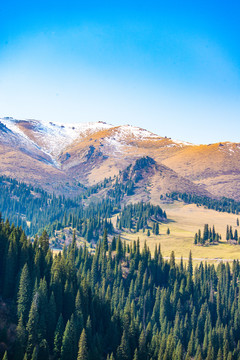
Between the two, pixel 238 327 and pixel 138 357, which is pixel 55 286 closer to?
pixel 138 357

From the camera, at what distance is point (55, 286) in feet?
398

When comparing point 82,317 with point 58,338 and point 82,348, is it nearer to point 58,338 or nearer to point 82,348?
point 58,338

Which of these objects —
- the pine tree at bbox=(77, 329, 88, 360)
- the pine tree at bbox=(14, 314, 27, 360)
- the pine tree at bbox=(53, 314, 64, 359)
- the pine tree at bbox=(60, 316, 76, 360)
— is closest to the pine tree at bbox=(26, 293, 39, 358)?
the pine tree at bbox=(14, 314, 27, 360)

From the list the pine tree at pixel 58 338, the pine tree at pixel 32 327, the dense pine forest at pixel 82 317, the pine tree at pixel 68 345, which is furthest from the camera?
the pine tree at pixel 58 338

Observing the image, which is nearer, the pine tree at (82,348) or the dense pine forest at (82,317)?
the pine tree at (82,348)

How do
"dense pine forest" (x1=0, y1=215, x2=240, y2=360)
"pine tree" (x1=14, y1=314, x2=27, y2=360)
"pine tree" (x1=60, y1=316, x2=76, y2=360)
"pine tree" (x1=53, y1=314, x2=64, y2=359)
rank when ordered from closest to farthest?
"pine tree" (x1=14, y1=314, x2=27, y2=360) < "pine tree" (x1=60, y1=316, x2=76, y2=360) < "dense pine forest" (x1=0, y1=215, x2=240, y2=360) < "pine tree" (x1=53, y1=314, x2=64, y2=359)

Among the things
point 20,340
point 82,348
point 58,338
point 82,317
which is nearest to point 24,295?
point 58,338

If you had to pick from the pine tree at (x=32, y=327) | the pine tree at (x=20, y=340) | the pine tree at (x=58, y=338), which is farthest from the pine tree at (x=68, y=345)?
the pine tree at (x=20, y=340)

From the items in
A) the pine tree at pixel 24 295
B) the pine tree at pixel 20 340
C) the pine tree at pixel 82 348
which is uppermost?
the pine tree at pixel 24 295

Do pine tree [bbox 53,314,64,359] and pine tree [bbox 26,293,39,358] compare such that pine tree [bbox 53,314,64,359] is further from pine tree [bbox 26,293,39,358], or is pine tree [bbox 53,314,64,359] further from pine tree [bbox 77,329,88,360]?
pine tree [bbox 26,293,39,358]

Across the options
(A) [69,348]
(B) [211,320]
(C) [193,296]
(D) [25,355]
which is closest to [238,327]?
(B) [211,320]

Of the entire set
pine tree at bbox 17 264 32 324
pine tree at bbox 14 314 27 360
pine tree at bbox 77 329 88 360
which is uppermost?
pine tree at bbox 17 264 32 324

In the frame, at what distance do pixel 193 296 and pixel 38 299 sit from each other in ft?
344

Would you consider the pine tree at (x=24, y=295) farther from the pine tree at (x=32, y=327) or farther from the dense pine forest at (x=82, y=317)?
the pine tree at (x=32, y=327)
